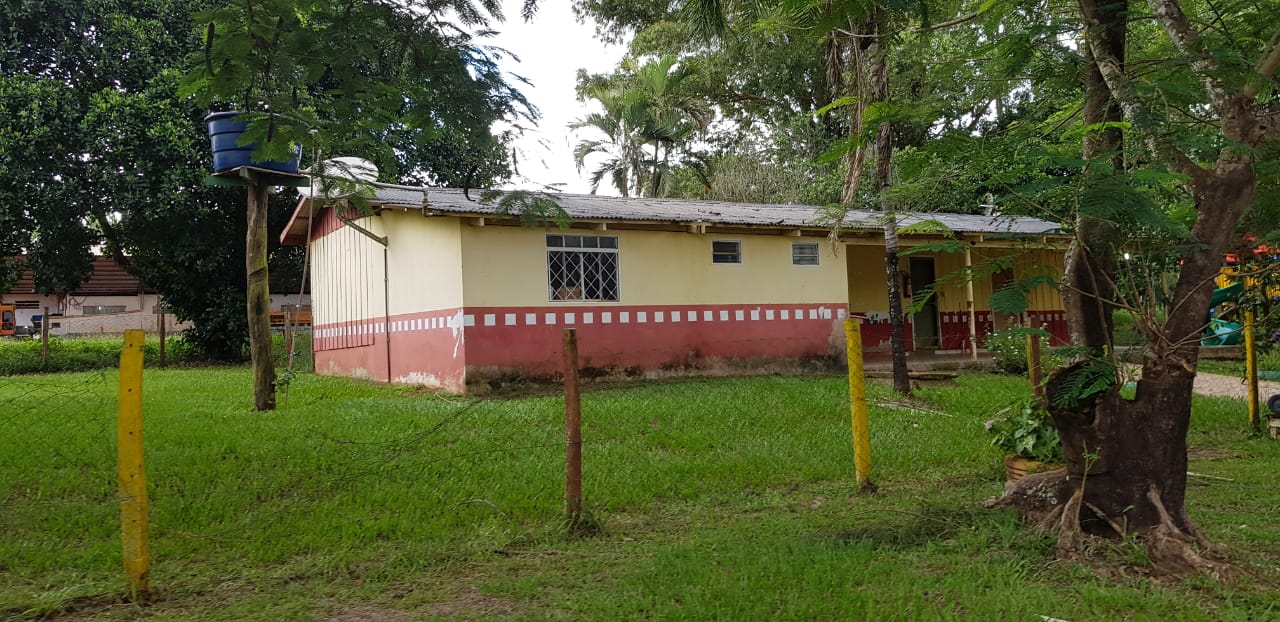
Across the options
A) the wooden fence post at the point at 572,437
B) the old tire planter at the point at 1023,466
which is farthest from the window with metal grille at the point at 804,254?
the wooden fence post at the point at 572,437

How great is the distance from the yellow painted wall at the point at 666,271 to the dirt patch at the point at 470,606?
319 inches

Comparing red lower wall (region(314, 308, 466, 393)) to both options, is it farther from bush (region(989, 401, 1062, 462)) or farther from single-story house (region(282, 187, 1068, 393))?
bush (region(989, 401, 1062, 462))

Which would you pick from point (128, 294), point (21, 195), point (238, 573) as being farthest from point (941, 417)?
point (128, 294)

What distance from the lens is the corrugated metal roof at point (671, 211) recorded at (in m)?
11.9

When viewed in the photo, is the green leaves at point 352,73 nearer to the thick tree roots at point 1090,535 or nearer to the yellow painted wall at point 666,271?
the thick tree roots at point 1090,535

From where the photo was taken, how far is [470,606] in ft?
13.5

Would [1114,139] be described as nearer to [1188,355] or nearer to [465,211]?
[1188,355]

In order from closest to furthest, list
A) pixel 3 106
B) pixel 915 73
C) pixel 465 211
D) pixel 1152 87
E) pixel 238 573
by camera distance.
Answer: pixel 1152 87 < pixel 238 573 < pixel 915 73 < pixel 465 211 < pixel 3 106

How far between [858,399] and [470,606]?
3303 millimetres

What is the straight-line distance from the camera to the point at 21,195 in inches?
664

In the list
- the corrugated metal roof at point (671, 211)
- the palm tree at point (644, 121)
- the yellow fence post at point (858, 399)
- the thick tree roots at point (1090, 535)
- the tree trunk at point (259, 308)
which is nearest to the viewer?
the thick tree roots at point (1090, 535)

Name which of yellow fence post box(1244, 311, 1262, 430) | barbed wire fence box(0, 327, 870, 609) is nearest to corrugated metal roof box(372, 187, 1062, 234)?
yellow fence post box(1244, 311, 1262, 430)

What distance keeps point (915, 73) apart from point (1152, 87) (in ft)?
10.5

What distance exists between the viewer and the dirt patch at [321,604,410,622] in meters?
3.98
